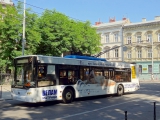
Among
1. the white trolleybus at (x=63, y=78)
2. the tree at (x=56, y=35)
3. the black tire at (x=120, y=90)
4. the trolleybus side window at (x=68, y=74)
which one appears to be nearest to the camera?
the white trolleybus at (x=63, y=78)

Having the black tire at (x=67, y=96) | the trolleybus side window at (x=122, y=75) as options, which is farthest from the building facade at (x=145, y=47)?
the black tire at (x=67, y=96)

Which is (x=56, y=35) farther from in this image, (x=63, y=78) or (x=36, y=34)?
(x=63, y=78)

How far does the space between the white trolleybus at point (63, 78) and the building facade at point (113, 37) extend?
43.8 meters

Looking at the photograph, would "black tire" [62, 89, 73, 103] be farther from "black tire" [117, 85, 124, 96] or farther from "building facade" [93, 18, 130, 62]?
"building facade" [93, 18, 130, 62]

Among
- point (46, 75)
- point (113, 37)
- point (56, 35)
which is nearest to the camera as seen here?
point (46, 75)

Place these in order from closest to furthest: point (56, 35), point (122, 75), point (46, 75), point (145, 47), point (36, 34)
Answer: point (46, 75) → point (122, 75) → point (36, 34) → point (56, 35) → point (145, 47)

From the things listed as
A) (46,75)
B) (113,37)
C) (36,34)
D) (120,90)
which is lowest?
(120,90)

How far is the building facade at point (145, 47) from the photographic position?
55031mm

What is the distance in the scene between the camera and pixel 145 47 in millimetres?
57344

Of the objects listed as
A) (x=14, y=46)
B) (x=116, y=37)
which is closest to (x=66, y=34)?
(x=14, y=46)

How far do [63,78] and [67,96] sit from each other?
1.20 meters

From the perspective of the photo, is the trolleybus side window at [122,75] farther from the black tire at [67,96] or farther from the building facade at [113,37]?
the building facade at [113,37]

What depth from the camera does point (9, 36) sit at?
3212cm

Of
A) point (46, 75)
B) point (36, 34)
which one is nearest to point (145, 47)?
point (36, 34)
